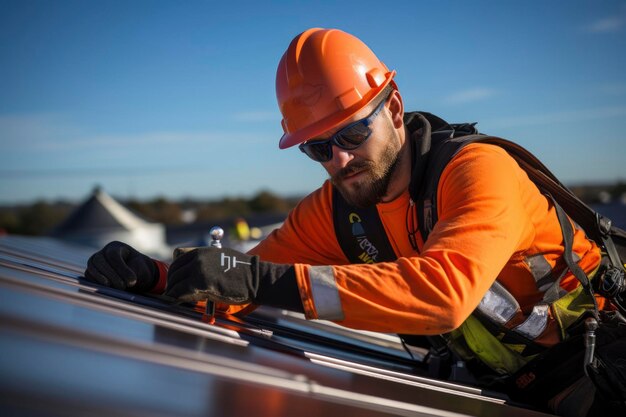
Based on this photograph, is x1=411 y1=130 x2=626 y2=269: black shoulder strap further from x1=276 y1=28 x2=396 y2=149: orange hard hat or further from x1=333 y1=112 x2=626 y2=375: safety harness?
x1=276 y1=28 x2=396 y2=149: orange hard hat

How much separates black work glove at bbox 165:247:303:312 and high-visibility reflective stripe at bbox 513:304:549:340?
1080 mm

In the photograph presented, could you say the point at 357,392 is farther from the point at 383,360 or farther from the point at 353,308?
the point at 383,360

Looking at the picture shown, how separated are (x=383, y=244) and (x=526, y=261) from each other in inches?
30.8

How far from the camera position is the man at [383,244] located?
2324 millimetres

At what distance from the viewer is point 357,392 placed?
210 cm

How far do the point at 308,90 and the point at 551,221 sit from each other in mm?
1277

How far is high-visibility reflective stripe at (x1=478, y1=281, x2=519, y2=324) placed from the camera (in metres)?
2.75

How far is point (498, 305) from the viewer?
278 cm

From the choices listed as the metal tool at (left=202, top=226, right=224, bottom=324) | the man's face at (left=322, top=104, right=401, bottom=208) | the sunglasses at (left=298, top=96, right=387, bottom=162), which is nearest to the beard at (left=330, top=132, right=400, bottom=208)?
the man's face at (left=322, top=104, right=401, bottom=208)

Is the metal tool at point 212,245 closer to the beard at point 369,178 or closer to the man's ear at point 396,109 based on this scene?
the beard at point 369,178

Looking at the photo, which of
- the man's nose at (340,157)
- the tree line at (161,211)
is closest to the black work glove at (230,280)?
the man's nose at (340,157)

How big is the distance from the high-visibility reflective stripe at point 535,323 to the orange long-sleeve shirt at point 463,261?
0.25ft

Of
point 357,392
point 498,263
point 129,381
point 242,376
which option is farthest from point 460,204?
point 129,381

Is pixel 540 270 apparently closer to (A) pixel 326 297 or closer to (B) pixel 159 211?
(A) pixel 326 297
